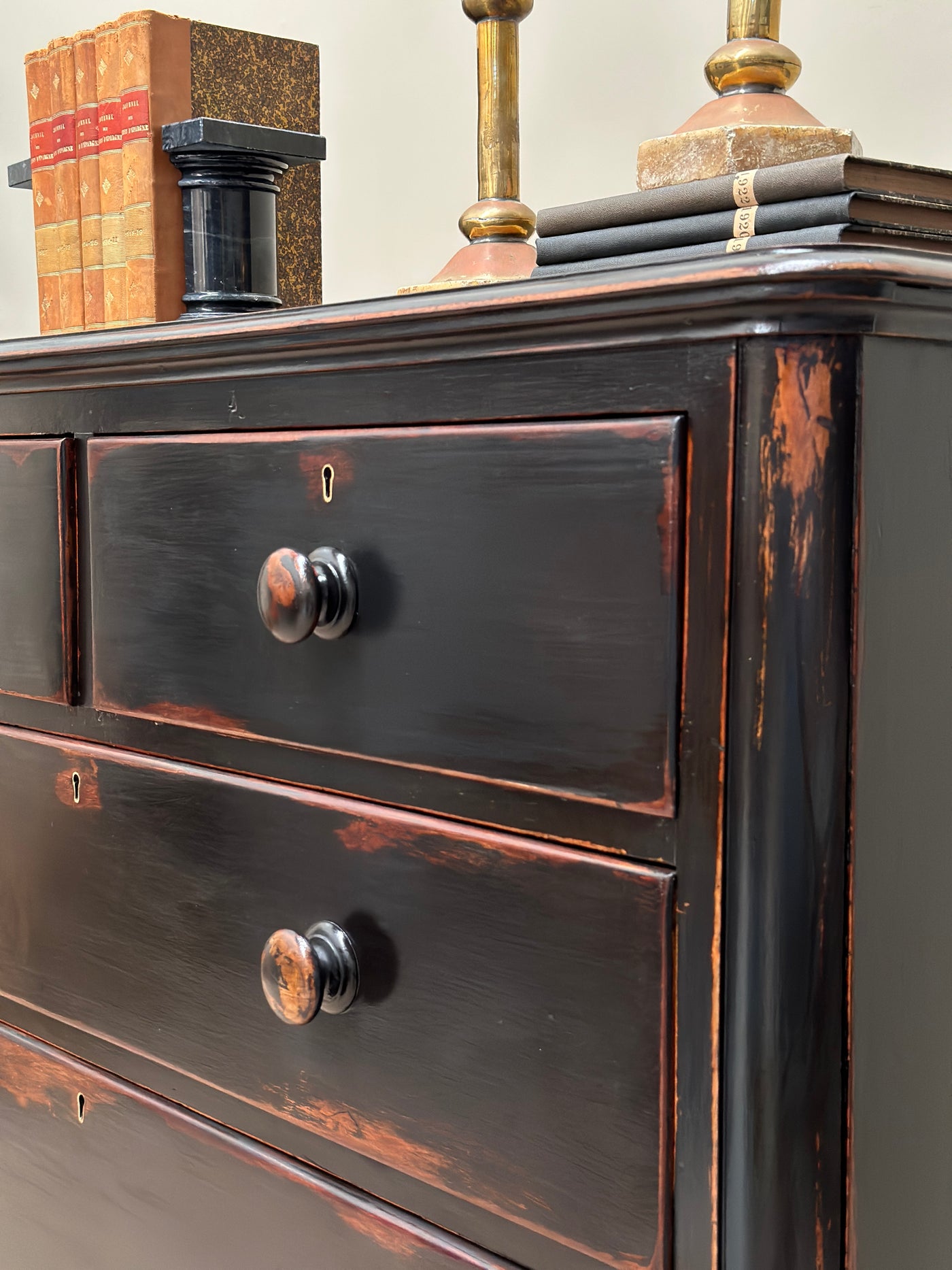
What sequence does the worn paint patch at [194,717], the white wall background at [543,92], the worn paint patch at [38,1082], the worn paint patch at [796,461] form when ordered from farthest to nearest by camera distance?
the white wall background at [543,92] < the worn paint patch at [38,1082] < the worn paint patch at [194,717] < the worn paint patch at [796,461]

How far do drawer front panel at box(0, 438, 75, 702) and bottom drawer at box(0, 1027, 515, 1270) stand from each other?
27 centimetres

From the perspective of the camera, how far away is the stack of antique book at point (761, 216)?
53cm

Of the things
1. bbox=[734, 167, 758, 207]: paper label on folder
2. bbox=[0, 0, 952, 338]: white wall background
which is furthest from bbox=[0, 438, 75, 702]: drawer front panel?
bbox=[0, 0, 952, 338]: white wall background

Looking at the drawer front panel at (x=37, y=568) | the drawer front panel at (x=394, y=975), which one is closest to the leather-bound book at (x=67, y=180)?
the drawer front panel at (x=37, y=568)

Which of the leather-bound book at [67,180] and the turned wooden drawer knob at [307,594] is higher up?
the leather-bound book at [67,180]

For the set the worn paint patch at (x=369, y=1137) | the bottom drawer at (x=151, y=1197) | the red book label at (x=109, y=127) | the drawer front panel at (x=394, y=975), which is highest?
the red book label at (x=109, y=127)

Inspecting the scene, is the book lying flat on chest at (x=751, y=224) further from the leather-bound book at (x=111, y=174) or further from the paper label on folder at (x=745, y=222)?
the leather-bound book at (x=111, y=174)

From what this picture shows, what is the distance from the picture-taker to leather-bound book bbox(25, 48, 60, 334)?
3.53ft

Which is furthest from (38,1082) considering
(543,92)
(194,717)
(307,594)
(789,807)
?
(543,92)

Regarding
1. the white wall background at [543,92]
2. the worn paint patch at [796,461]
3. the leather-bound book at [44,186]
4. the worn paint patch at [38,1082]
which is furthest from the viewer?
the leather-bound book at [44,186]

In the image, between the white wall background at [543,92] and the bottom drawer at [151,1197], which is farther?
the white wall background at [543,92]

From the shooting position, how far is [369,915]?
1.97ft

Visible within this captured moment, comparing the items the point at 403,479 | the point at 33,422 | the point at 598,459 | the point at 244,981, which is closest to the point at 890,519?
the point at 598,459

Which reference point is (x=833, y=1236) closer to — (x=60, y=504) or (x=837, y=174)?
(x=837, y=174)
